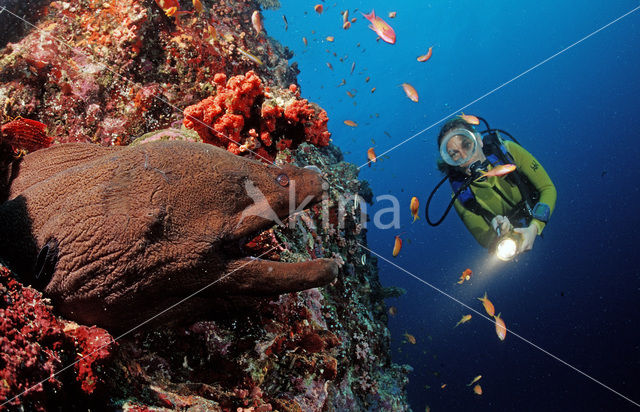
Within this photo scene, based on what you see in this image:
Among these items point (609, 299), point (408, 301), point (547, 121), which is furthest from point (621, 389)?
point (547, 121)

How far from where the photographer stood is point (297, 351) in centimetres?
312

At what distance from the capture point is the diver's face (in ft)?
26.4

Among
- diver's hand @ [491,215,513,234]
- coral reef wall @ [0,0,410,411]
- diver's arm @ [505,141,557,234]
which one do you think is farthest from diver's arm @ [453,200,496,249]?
coral reef wall @ [0,0,410,411]

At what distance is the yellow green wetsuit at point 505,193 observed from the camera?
8234 mm

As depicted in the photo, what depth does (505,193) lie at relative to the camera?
879cm

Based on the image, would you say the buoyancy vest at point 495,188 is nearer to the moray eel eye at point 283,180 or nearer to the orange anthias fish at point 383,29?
the orange anthias fish at point 383,29

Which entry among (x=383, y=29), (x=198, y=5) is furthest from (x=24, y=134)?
(x=383, y=29)

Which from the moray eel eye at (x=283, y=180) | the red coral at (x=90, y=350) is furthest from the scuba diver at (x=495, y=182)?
the red coral at (x=90, y=350)

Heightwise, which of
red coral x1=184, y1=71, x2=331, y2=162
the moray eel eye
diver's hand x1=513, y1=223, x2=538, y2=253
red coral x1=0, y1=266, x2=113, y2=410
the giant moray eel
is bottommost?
red coral x1=0, y1=266, x2=113, y2=410

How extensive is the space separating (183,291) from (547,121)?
415ft

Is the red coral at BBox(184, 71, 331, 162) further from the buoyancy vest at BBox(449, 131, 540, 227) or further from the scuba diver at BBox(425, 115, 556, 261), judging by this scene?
the buoyancy vest at BBox(449, 131, 540, 227)

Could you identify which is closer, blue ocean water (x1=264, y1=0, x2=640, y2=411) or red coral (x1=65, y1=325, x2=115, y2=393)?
red coral (x1=65, y1=325, x2=115, y2=393)

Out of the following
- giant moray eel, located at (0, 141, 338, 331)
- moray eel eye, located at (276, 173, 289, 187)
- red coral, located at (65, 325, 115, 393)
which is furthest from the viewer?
moray eel eye, located at (276, 173, 289, 187)

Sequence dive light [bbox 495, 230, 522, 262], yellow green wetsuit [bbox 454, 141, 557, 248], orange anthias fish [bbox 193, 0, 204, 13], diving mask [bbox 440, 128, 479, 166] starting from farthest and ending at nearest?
yellow green wetsuit [bbox 454, 141, 557, 248], diving mask [bbox 440, 128, 479, 166], dive light [bbox 495, 230, 522, 262], orange anthias fish [bbox 193, 0, 204, 13]
